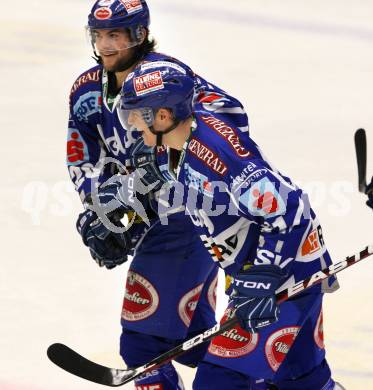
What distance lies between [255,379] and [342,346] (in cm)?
112

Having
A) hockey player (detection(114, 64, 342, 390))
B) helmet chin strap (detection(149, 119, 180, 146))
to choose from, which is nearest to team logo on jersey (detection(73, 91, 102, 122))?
hockey player (detection(114, 64, 342, 390))

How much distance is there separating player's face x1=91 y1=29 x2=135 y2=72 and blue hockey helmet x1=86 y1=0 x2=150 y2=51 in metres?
0.01

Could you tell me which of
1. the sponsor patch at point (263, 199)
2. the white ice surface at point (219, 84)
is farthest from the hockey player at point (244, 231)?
the white ice surface at point (219, 84)

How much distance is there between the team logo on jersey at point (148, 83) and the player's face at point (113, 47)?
66 centimetres

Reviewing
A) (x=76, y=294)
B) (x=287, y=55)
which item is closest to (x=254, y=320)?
(x=76, y=294)

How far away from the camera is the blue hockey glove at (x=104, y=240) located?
564cm

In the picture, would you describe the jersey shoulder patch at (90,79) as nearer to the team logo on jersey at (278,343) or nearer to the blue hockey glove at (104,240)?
the blue hockey glove at (104,240)

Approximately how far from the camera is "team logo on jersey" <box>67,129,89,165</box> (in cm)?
571

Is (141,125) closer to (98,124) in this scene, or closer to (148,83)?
(148,83)

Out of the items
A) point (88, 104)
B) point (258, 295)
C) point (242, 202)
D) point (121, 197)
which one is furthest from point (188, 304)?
point (242, 202)

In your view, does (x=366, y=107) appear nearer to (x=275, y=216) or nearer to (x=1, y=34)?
(x=1, y=34)

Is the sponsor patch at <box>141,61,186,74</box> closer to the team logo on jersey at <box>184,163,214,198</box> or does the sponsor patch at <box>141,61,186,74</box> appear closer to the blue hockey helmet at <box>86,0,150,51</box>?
the team logo on jersey at <box>184,163,214,198</box>

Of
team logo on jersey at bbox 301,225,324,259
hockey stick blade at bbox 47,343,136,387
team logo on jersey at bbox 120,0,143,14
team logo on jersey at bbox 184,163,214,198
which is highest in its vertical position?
team logo on jersey at bbox 120,0,143,14

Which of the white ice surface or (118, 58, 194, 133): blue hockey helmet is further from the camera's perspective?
the white ice surface
